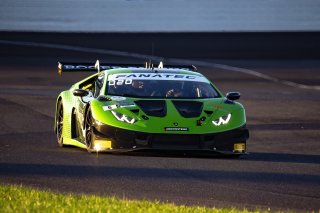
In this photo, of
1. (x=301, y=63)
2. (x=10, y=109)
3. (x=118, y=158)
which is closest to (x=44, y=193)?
(x=118, y=158)

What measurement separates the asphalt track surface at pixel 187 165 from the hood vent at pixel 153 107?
527mm

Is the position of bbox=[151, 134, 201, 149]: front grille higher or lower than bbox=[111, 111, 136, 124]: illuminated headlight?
lower

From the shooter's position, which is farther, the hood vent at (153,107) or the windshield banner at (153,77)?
the windshield banner at (153,77)

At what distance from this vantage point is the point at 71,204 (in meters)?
10.0

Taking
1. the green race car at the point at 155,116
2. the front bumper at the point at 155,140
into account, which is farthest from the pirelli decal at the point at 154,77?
the front bumper at the point at 155,140

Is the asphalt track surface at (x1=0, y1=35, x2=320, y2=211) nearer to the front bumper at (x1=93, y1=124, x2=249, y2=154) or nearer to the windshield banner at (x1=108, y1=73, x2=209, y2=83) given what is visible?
the front bumper at (x1=93, y1=124, x2=249, y2=154)

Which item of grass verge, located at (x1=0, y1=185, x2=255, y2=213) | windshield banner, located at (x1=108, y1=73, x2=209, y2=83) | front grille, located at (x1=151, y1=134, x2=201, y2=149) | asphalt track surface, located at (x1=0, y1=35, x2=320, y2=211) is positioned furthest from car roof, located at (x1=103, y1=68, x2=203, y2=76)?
grass verge, located at (x1=0, y1=185, x2=255, y2=213)

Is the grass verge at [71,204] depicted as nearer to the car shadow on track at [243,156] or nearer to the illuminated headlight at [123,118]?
the illuminated headlight at [123,118]

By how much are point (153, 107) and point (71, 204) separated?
193 inches

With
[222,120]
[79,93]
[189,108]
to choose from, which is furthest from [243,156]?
[79,93]

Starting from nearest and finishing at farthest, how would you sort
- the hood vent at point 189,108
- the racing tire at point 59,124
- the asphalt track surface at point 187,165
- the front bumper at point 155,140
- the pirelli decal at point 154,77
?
the asphalt track surface at point 187,165
the front bumper at point 155,140
the hood vent at point 189,108
the pirelli decal at point 154,77
the racing tire at point 59,124

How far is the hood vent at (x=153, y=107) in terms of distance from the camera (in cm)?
1474

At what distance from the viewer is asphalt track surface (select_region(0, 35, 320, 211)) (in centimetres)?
1134

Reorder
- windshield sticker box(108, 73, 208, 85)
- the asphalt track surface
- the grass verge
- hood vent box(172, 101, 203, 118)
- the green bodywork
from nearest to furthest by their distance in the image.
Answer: the grass verge → the asphalt track surface → the green bodywork → hood vent box(172, 101, 203, 118) → windshield sticker box(108, 73, 208, 85)
